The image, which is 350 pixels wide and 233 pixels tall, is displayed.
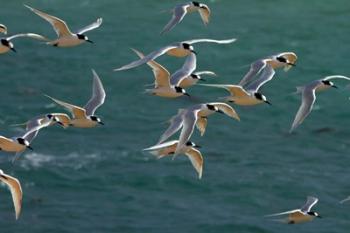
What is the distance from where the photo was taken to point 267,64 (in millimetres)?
35750

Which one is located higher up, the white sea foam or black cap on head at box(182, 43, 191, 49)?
black cap on head at box(182, 43, 191, 49)

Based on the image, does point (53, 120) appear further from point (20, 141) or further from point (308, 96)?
point (308, 96)

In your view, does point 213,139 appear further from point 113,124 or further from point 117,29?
point 117,29

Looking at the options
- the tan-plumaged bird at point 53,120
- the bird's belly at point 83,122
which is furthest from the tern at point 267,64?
the tan-plumaged bird at point 53,120

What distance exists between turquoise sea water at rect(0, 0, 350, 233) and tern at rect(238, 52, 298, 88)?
58.0ft

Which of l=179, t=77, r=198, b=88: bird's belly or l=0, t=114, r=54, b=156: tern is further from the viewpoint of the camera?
l=179, t=77, r=198, b=88: bird's belly

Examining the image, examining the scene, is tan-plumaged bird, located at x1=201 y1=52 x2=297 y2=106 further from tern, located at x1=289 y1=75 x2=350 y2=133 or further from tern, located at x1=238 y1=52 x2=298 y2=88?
tern, located at x1=289 y1=75 x2=350 y2=133

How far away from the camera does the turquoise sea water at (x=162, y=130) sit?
54281mm

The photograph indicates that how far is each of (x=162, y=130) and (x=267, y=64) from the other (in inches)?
1016

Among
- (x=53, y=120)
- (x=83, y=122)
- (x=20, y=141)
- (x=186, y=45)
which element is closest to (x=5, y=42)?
(x=53, y=120)

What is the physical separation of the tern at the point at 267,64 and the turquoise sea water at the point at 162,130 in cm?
1767

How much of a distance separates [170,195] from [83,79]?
13.2 metres

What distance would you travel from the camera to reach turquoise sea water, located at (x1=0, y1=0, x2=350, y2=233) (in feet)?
178

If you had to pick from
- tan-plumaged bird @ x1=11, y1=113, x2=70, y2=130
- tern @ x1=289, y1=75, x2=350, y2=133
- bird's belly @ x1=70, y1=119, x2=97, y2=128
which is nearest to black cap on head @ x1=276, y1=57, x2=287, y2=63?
tern @ x1=289, y1=75, x2=350, y2=133
